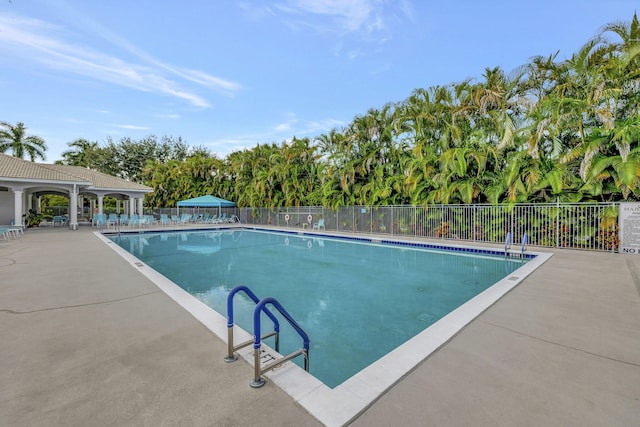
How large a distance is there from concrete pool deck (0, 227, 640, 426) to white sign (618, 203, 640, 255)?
5998 millimetres

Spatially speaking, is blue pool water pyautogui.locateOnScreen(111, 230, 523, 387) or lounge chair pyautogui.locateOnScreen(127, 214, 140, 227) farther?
lounge chair pyautogui.locateOnScreen(127, 214, 140, 227)

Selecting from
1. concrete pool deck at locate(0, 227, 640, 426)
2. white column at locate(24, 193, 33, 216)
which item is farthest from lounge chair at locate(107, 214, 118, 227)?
concrete pool deck at locate(0, 227, 640, 426)

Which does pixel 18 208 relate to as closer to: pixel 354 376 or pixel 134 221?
pixel 134 221

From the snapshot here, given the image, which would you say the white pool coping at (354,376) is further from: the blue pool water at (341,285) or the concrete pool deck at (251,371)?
the blue pool water at (341,285)

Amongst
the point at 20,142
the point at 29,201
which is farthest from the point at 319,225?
the point at 20,142

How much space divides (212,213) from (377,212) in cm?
1787

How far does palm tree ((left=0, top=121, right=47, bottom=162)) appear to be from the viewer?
2602cm

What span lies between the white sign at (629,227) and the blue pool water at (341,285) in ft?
10.6

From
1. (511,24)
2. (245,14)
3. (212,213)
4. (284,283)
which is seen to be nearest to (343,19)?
(245,14)

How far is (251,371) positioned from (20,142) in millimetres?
36179

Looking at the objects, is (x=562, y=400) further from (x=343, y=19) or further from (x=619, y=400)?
(x=343, y=19)

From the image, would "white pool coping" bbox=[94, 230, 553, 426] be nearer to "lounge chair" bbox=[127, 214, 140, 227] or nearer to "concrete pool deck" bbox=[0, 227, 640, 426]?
"concrete pool deck" bbox=[0, 227, 640, 426]

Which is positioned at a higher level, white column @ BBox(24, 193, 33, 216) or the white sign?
white column @ BBox(24, 193, 33, 216)

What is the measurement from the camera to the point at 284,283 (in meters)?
7.12
